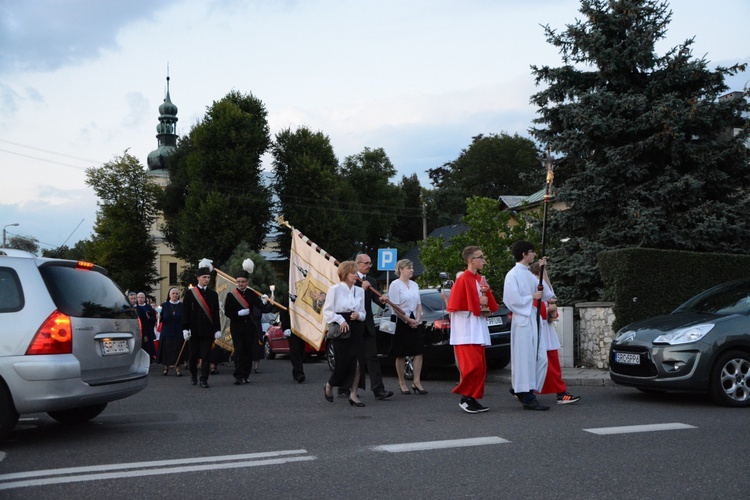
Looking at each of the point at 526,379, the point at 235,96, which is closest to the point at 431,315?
the point at 526,379

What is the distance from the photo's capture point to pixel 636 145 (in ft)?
59.2

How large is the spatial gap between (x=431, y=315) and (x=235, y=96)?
3972 cm

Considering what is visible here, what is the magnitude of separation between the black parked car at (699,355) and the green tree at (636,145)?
799cm

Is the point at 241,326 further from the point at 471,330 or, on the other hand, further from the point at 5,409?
the point at 5,409

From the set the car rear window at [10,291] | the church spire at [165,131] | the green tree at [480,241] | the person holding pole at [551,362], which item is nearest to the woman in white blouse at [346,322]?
the person holding pole at [551,362]

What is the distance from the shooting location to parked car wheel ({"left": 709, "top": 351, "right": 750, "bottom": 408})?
932 centimetres

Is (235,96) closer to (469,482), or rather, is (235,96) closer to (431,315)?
(431,315)

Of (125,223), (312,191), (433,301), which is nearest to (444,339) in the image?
(433,301)

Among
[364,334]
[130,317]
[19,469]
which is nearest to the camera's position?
[19,469]

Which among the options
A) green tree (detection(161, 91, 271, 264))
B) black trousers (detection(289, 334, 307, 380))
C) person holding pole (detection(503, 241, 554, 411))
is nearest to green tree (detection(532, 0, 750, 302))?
black trousers (detection(289, 334, 307, 380))

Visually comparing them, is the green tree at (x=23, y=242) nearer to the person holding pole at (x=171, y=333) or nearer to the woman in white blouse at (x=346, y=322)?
the person holding pole at (x=171, y=333)

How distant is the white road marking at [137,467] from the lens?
5.84m

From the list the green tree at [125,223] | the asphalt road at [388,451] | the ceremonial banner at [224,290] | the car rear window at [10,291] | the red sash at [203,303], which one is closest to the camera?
the asphalt road at [388,451]

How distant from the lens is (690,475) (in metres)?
5.76
